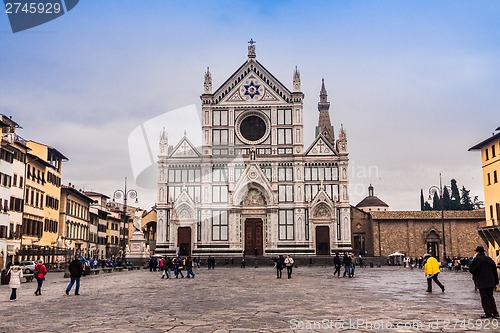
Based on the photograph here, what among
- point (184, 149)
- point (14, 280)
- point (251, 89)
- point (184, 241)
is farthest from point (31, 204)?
point (14, 280)

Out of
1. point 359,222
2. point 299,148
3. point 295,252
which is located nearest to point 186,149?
point 299,148

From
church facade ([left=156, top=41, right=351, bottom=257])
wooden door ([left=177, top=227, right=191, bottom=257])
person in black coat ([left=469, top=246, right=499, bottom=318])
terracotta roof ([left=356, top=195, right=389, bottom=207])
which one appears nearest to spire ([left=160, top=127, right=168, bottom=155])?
church facade ([left=156, top=41, right=351, bottom=257])

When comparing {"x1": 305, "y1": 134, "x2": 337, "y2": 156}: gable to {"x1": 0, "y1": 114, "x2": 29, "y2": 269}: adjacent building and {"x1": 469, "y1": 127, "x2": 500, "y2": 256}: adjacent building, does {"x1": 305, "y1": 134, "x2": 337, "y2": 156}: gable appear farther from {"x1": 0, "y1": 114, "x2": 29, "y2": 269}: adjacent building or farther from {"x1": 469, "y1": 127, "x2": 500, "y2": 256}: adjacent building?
{"x1": 0, "y1": 114, "x2": 29, "y2": 269}: adjacent building

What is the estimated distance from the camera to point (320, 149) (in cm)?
5891

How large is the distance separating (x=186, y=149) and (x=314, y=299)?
4433 centimetres

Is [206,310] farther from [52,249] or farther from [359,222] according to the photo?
[359,222]

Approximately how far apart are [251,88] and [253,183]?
11.3 metres

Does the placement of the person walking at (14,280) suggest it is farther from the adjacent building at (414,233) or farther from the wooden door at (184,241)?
the adjacent building at (414,233)

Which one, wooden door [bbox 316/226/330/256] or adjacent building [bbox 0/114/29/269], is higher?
adjacent building [bbox 0/114/29/269]

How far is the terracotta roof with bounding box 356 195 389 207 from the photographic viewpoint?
10471 cm

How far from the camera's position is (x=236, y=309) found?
13.8 meters

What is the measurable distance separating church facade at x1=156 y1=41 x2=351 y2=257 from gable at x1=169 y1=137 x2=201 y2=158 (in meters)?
0.11

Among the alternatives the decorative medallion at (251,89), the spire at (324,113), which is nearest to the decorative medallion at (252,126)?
the decorative medallion at (251,89)

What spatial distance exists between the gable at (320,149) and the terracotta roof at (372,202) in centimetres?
4930
